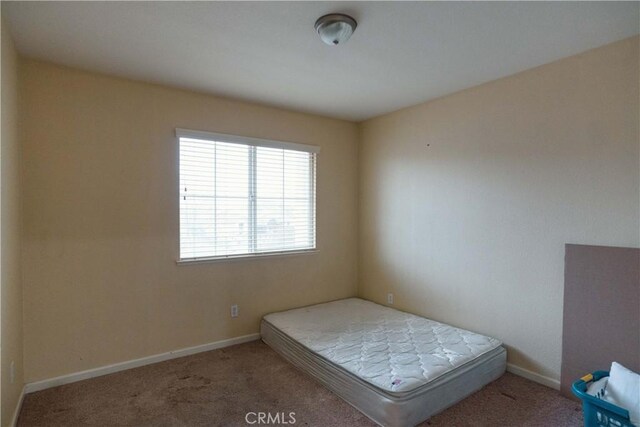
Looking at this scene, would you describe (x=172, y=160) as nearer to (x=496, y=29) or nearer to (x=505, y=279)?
(x=496, y=29)

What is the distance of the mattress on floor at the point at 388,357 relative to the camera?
6.93 ft

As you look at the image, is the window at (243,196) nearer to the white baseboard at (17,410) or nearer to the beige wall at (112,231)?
the beige wall at (112,231)

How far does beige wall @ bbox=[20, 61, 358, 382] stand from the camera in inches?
98.7

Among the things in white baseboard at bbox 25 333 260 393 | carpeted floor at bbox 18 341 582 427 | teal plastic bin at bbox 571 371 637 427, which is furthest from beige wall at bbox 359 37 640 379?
white baseboard at bbox 25 333 260 393

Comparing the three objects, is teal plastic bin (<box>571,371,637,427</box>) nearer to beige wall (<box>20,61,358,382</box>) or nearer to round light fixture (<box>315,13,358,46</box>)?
round light fixture (<box>315,13,358,46</box>)

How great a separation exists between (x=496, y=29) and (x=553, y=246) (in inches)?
63.7

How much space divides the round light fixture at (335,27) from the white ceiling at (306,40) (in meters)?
0.04

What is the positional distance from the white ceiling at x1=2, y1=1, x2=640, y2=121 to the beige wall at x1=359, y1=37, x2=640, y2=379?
11.1 inches

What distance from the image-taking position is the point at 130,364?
2838 mm

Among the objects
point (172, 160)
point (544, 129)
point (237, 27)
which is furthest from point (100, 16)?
point (544, 129)

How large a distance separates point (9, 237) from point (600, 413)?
142 inches

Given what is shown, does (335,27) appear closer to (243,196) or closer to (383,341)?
(243,196)

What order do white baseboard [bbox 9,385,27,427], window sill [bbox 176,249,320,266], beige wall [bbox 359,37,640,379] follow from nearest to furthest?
white baseboard [bbox 9,385,27,427]
beige wall [bbox 359,37,640,379]
window sill [bbox 176,249,320,266]

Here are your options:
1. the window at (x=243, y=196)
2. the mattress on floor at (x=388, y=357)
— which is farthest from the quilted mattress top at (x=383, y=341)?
the window at (x=243, y=196)
